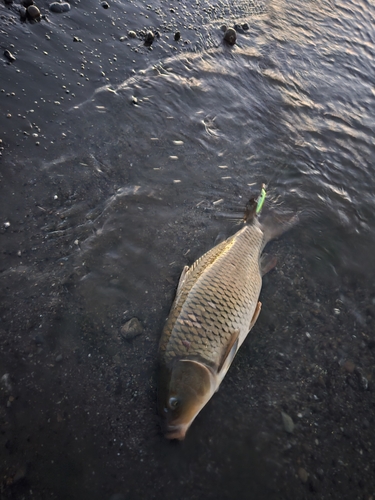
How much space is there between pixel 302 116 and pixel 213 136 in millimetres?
2515

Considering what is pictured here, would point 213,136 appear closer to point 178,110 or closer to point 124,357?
point 178,110

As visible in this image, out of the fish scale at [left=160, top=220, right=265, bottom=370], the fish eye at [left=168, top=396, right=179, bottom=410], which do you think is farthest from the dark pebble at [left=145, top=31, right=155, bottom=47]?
the fish eye at [left=168, top=396, right=179, bottom=410]

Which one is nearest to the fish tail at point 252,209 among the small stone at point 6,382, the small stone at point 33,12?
the small stone at point 6,382

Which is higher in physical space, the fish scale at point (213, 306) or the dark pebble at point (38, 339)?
the fish scale at point (213, 306)

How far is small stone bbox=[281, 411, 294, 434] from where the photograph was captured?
361 cm

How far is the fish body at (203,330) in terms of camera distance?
325 cm

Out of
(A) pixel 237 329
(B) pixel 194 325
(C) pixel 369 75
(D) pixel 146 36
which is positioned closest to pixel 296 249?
(A) pixel 237 329

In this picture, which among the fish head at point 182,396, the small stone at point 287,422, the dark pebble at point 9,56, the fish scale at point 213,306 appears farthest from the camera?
the dark pebble at point 9,56

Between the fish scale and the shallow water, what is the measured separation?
48 cm

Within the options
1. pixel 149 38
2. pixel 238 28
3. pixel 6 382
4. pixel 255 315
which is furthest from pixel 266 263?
pixel 238 28

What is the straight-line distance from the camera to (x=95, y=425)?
332cm

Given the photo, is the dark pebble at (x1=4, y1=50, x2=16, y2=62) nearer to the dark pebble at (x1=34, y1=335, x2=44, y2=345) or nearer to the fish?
the fish

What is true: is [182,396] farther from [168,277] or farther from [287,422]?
[168,277]

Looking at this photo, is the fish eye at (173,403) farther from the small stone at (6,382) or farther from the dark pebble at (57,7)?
the dark pebble at (57,7)
